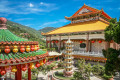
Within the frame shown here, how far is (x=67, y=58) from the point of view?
12.4 meters

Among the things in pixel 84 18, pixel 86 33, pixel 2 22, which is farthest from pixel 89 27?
pixel 2 22

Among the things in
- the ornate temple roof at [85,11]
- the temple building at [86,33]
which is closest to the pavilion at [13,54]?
the temple building at [86,33]

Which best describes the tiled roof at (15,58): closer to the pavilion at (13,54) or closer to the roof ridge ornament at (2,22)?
the pavilion at (13,54)

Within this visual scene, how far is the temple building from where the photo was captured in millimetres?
16469

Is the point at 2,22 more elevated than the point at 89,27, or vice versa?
the point at 89,27

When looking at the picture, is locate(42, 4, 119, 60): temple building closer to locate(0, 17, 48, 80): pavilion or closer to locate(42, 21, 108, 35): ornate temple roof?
locate(42, 21, 108, 35): ornate temple roof

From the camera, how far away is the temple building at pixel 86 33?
1647cm

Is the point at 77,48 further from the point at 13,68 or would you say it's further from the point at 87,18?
the point at 13,68

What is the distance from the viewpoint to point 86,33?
1784 cm

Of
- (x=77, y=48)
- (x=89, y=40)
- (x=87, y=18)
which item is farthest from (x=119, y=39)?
(x=87, y=18)

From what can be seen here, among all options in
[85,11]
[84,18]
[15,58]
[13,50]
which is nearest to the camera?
[15,58]

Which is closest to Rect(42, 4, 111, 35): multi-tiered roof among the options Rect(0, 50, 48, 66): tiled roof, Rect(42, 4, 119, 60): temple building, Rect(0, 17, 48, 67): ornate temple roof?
Rect(42, 4, 119, 60): temple building

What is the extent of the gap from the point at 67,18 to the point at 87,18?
6168 millimetres

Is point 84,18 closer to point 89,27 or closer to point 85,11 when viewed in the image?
point 85,11
